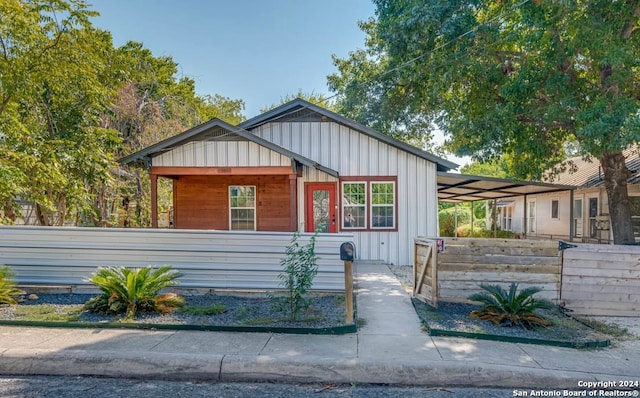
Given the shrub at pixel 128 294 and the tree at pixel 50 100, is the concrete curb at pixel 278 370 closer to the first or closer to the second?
the shrub at pixel 128 294

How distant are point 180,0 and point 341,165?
989cm

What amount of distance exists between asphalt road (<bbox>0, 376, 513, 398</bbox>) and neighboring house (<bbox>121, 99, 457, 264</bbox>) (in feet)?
23.3

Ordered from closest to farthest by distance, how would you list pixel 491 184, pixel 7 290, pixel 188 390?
pixel 188 390
pixel 7 290
pixel 491 184

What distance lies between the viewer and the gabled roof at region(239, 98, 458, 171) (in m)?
10.9

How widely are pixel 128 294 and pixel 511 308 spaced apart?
5.69 m

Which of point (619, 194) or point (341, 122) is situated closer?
point (341, 122)

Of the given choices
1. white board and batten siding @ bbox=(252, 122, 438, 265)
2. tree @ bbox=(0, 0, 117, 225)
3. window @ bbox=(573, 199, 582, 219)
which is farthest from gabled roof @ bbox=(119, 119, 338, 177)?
window @ bbox=(573, 199, 582, 219)

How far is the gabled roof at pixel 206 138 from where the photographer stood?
9.31m

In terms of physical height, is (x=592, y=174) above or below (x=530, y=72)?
below

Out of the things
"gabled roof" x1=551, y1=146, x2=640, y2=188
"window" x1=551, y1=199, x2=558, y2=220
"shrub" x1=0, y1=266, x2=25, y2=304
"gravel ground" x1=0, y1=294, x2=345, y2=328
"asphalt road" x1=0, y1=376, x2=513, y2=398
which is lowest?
"asphalt road" x1=0, y1=376, x2=513, y2=398

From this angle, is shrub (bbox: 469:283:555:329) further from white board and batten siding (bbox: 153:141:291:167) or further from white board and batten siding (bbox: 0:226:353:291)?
white board and batten siding (bbox: 153:141:291:167)

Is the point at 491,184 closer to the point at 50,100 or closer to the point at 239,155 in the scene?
the point at 239,155

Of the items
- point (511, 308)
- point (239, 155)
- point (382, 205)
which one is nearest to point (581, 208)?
point (382, 205)

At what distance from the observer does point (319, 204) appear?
11.4m
